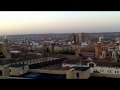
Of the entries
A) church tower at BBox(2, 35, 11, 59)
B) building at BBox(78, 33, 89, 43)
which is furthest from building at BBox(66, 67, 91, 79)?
building at BBox(78, 33, 89, 43)

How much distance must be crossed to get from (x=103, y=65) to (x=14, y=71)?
192 inches

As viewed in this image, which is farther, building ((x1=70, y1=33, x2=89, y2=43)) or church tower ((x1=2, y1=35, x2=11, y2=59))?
building ((x1=70, y1=33, x2=89, y2=43))

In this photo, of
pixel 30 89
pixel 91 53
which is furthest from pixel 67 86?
pixel 91 53

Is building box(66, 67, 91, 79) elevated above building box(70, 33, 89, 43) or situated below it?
below

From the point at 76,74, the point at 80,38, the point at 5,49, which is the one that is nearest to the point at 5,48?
the point at 5,49

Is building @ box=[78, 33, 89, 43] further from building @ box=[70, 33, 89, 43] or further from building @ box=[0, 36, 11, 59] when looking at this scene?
building @ box=[0, 36, 11, 59]

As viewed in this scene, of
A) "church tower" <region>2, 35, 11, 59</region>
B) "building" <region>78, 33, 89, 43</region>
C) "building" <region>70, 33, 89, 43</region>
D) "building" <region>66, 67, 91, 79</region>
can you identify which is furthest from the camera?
"building" <region>70, 33, 89, 43</region>

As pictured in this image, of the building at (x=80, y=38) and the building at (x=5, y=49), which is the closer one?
the building at (x=5, y=49)

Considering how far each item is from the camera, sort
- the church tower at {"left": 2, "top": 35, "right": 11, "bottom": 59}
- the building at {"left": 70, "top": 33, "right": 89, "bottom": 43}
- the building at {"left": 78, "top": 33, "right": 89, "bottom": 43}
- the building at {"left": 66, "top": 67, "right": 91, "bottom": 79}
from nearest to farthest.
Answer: the building at {"left": 66, "top": 67, "right": 91, "bottom": 79} → the church tower at {"left": 2, "top": 35, "right": 11, "bottom": 59} → the building at {"left": 78, "top": 33, "right": 89, "bottom": 43} → the building at {"left": 70, "top": 33, "right": 89, "bottom": 43}

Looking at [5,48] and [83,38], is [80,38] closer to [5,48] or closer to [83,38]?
[83,38]

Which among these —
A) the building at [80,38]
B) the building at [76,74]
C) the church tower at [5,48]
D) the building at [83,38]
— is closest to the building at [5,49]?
the church tower at [5,48]

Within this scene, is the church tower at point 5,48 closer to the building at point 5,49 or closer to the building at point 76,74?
the building at point 5,49

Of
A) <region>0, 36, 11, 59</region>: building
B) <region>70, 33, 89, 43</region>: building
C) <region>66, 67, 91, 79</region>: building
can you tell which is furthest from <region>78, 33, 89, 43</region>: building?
<region>66, 67, 91, 79</region>: building
